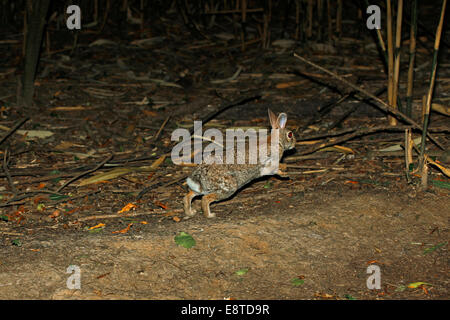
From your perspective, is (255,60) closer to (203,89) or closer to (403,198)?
(203,89)

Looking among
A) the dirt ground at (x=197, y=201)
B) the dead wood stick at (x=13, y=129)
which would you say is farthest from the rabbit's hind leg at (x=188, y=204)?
the dead wood stick at (x=13, y=129)

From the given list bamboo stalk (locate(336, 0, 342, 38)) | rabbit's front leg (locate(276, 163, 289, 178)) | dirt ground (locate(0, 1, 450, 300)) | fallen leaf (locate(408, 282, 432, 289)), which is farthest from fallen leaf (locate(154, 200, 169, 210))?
bamboo stalk (locate(336, 0, 342, 38))

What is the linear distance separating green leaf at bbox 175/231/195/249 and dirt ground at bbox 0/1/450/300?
2.2 inches

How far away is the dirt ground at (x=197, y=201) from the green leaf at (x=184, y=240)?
0.05 m

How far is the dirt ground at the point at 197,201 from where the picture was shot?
365 centimetres

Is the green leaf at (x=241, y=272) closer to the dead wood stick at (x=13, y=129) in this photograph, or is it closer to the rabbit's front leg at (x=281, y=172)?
the rabbit's front leg at (x=281, y=172)

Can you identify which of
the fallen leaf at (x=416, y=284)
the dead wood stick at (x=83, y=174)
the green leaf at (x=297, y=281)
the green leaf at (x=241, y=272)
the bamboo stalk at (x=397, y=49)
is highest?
the bamboo stalk at (x=397, y=49)

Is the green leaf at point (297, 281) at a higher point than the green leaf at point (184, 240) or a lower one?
lower

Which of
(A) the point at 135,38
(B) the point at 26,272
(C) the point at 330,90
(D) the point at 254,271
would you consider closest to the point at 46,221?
(B) the point at 26,272

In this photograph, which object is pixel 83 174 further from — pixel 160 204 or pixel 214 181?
pixel 214 181

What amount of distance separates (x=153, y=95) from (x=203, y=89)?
2.45ft

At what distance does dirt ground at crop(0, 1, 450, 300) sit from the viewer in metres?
3.65

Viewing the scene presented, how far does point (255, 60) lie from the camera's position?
28.6 feet

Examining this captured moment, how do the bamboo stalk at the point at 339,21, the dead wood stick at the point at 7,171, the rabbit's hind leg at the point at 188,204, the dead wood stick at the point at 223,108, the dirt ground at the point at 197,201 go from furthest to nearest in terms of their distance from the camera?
the bamboo stalk at the point at 339,21
the dead wood stick at the point at 223,108
the dead wood stick at the point at 7,171
the rabbit's hind leg at the point at 188,204
the dirt ground at the point at 197,201
